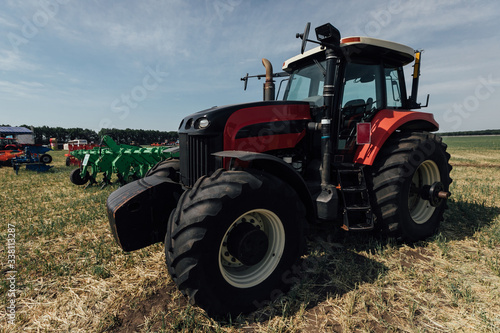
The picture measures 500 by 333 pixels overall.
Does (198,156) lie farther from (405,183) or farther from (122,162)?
(122,162)

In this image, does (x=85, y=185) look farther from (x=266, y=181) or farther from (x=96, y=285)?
(x=266, y=181)

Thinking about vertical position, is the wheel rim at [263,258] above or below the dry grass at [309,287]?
above

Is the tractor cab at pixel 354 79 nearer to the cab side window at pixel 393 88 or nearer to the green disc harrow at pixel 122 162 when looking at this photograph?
the cab side window at pixel 393 88

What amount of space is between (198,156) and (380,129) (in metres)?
2.35

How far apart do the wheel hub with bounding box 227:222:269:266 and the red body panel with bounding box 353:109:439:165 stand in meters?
1.84

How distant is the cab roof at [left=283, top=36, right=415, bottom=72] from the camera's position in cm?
312

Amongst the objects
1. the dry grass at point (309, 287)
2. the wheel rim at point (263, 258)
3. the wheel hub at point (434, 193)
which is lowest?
the dry grass at point (309, 287)

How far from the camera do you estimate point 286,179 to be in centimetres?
254

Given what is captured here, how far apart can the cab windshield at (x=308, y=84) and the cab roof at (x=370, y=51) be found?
152 mm

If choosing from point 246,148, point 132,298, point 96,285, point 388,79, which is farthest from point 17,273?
point 388,79

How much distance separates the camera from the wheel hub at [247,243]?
2.16 metres

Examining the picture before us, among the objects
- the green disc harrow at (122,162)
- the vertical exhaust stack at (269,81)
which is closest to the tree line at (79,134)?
the green disc harrow at (122,162)

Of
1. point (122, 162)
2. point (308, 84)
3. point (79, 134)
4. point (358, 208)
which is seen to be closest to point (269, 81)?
point (308, 84)

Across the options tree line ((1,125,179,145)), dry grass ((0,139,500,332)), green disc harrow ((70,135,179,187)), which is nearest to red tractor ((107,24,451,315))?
dry grass ((0,139,500,332))
